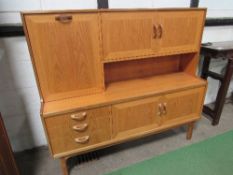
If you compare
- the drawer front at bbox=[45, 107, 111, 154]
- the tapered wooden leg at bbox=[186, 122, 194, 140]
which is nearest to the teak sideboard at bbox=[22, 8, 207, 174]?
the drawer front at bbox=[45, 107, 111, 154]

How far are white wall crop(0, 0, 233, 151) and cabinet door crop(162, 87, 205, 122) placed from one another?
2.93 feet

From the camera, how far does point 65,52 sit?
1.26 metres

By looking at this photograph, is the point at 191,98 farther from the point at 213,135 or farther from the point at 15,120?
the point at 15,120

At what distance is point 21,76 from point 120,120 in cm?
95

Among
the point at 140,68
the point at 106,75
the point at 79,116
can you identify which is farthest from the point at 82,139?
the point at 140,68

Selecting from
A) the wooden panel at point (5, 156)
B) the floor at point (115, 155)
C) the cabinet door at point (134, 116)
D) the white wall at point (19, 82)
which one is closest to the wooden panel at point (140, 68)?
the cabinet door at point (134, 116)

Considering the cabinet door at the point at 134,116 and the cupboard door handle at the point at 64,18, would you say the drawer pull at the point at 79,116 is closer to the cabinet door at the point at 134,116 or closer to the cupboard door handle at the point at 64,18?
the cabinet door at the point at 134,116

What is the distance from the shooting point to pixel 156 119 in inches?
64.9

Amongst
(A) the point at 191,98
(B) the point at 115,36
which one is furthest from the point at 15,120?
(A) the point at 191,98

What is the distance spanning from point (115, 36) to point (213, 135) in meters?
1.60

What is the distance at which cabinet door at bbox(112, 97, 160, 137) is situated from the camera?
1467 millimetres

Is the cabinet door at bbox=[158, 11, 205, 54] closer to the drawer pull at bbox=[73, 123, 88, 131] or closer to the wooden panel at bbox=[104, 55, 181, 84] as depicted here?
the wooden panel at bbox=[104, 55, 181, 84]

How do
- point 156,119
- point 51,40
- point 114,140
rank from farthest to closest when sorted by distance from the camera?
1. point 156,119
2. point 114,140
3. point 51,40

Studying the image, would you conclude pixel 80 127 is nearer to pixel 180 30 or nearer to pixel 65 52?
pixel 65 52
